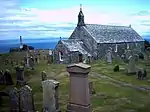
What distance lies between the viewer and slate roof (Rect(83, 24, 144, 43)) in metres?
37.4

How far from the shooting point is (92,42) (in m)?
36.0

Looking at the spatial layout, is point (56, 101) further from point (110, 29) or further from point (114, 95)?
point (110, 29)

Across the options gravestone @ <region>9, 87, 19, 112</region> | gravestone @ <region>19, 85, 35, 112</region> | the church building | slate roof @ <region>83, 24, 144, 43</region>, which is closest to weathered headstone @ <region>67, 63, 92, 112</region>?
gravestone @ <region>19, 85, 35, 112</region>

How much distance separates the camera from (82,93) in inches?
375

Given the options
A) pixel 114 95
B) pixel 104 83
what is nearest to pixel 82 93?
pixel 114 95

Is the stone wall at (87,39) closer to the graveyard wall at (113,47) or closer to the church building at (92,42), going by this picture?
the church building at (92,42)

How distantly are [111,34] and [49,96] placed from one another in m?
31.4

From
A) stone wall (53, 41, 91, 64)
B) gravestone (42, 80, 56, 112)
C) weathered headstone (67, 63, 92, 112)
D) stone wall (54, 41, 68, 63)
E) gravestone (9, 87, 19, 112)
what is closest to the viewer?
weathered headstone (67, 63, 92, 112)

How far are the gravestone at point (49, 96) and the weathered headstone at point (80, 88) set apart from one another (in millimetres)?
989

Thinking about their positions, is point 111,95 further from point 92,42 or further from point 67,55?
point 92,42

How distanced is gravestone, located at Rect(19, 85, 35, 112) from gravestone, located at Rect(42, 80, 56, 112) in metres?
0.83

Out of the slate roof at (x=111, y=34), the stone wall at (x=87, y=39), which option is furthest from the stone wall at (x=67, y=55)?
the slate roof at (x=111, y=34)

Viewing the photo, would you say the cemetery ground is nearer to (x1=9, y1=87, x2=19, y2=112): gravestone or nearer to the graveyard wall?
(x1=9, y1=87, x2=19, y2=112): gravestone

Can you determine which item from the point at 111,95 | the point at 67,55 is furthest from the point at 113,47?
the point at 111,95
